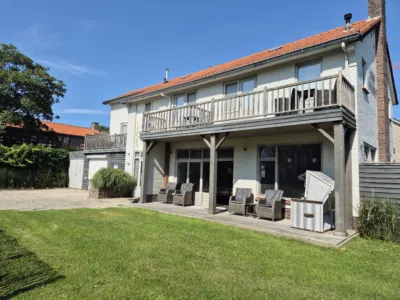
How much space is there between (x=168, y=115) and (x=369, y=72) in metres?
8.43

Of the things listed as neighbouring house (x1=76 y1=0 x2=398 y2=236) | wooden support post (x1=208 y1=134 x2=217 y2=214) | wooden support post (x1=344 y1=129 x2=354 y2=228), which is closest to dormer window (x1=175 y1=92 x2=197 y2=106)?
neighbouring house (x1=76 y1=0 x2=398 y2=236)

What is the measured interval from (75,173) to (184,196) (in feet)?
44.3

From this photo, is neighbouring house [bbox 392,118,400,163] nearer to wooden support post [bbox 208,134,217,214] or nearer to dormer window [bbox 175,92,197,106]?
dormer window [bbox 175,92,197,106]

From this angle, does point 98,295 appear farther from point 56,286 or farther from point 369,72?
point 369,72

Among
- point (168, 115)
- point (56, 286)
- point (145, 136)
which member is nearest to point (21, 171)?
point (145, 136)

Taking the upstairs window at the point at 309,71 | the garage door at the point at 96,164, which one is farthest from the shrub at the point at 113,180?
the upstairs window at the point at 309,71

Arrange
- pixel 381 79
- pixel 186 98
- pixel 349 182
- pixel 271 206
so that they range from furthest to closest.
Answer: pixel 186 98
pixel 381 79
pixel 271 206
pixel 349 182

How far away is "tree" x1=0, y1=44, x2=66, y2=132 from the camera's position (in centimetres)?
2530

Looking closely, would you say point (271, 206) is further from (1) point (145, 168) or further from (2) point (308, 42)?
(2) point (308, 42)

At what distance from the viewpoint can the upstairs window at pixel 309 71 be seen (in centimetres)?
927

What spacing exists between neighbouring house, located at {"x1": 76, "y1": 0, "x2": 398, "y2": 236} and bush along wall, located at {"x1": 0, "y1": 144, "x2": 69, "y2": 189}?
421 inches

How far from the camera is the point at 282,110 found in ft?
26.8

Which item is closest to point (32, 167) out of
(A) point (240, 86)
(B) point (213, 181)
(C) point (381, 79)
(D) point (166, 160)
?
(D) point (166, 160)

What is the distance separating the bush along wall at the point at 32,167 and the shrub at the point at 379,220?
20199 millimetres
